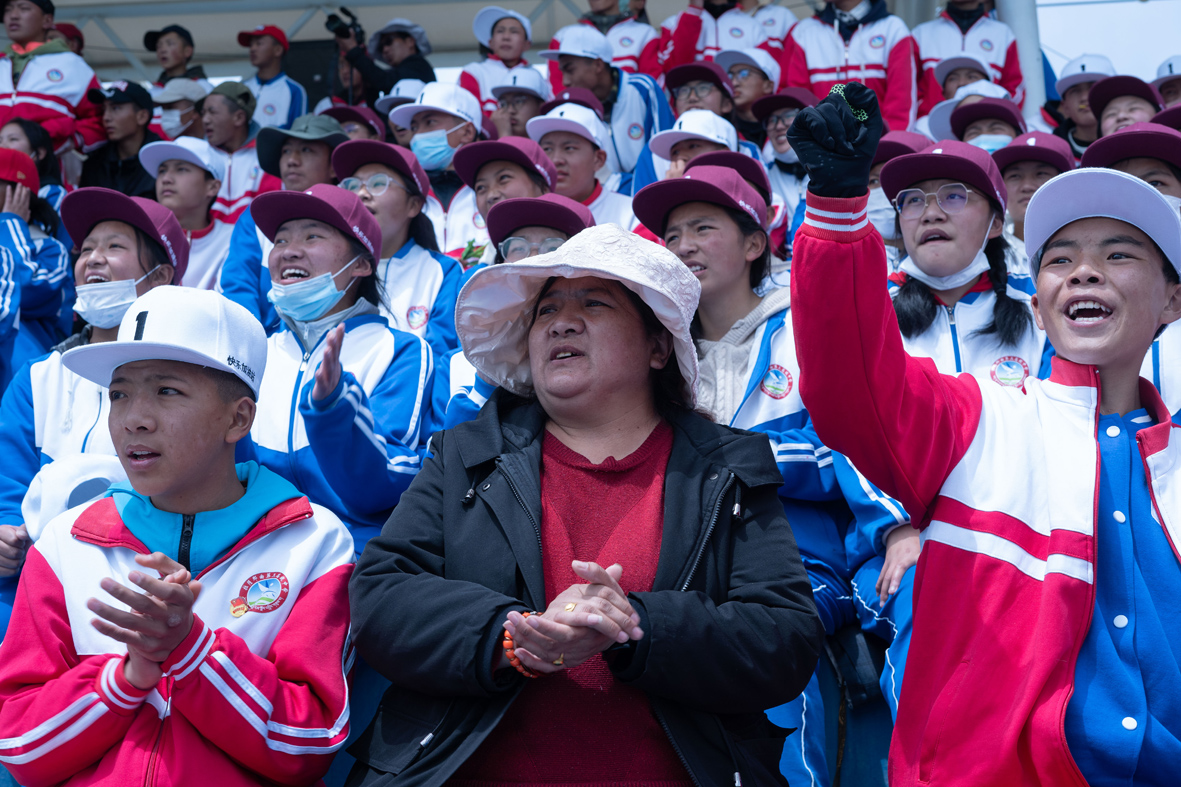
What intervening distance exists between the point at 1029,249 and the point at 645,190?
5.97 ft

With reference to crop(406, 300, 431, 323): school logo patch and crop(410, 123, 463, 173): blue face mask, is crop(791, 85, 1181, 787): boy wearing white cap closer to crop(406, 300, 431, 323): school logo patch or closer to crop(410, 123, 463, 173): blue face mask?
crop(406, 300, 431, 323): school logo patch

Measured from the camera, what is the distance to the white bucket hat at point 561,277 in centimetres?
264

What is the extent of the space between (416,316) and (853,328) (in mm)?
3337

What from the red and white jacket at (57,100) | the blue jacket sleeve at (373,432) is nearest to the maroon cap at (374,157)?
the blue jacket sleeve at (373,432)

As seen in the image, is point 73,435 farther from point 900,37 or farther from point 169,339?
point 900,37

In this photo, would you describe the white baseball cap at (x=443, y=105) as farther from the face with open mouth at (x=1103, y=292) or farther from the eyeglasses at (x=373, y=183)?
the face with open mouth at (x=1103, y=292)

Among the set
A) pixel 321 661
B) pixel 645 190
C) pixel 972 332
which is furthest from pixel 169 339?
pixel 972 332

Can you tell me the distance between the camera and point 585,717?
7.24 ft

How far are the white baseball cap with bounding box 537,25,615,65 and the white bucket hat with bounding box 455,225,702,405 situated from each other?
561cm

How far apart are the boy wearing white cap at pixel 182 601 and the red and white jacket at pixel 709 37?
7226mm

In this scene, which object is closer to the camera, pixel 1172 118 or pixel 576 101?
pixel 1172 118

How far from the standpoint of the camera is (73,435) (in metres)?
3.62

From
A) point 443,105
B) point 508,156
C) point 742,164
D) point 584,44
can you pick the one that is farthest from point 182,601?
point 584,44

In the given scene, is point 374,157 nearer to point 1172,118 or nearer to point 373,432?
point 373,432
